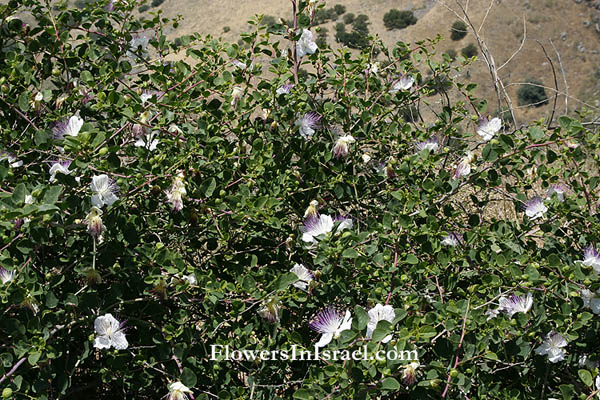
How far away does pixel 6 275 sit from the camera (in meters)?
1.49

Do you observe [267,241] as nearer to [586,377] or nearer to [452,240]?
[452,240]

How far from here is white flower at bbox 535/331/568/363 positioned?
167 cm

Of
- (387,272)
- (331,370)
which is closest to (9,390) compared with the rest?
(331,370)

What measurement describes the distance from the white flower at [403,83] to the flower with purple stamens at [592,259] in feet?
2.66

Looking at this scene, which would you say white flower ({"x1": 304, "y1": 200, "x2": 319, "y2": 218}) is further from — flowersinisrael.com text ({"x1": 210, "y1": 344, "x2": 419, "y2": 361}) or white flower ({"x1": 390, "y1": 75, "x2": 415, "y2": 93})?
white flower ({"x1": 390, "y1": 75, "x2": 415, "y2": 93})

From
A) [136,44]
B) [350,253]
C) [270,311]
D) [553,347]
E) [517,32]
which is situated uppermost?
[136,44]

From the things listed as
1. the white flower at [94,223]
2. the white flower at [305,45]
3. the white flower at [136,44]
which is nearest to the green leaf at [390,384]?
the white flower at [94,223]

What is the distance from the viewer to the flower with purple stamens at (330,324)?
1.52 metres

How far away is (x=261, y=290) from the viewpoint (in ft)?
5.38

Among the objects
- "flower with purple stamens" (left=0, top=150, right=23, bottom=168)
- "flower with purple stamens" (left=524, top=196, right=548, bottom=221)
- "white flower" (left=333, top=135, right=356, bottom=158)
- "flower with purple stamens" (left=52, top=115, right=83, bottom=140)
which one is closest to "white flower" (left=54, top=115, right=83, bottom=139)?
"flower with purple stamens" (left=52, top=115, right=83, bottom=140)

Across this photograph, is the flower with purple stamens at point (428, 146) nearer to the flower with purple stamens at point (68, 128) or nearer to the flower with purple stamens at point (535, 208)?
the flower with purple stamens at point (535, 208)

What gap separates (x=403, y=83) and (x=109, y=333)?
1.30m

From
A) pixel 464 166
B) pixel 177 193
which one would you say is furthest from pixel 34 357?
pixel 464 166

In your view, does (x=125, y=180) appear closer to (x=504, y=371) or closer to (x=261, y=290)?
(x=261, y=290)
